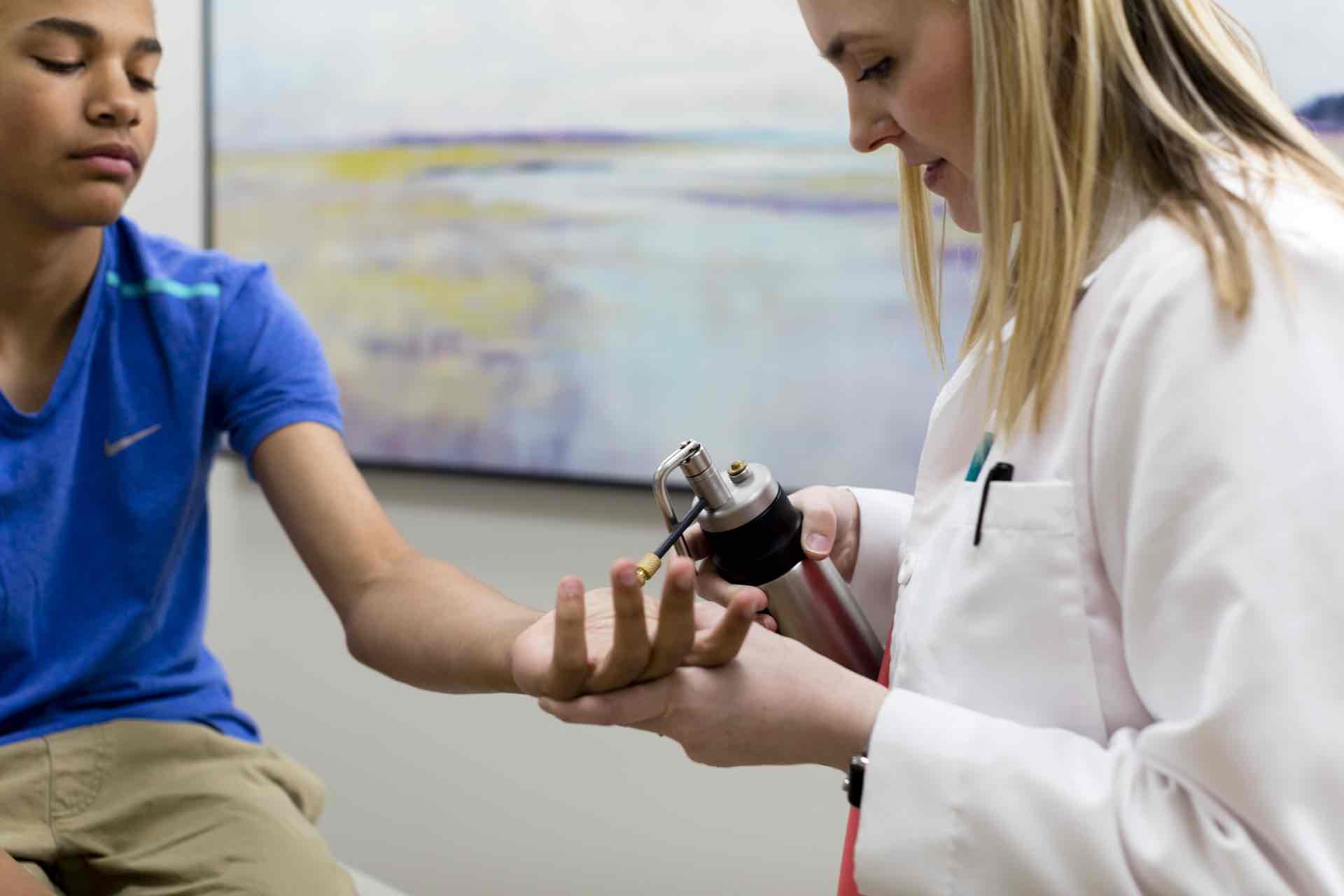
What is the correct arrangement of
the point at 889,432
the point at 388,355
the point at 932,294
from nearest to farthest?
the point at 932,294
the point at 889,432
the point at 388,355

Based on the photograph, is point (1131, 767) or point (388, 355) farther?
point (388, 355)

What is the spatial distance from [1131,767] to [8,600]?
1071mm

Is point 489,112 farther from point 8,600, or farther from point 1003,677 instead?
point 1003,677

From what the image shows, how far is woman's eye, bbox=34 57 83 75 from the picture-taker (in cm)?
129

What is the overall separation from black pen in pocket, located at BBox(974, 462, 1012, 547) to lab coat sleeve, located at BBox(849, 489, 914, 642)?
30 cm

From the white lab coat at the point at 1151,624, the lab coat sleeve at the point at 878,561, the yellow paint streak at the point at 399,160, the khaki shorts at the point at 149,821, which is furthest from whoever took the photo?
the yellow paint streak at the point at 399,160

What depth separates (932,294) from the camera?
106 centimetres

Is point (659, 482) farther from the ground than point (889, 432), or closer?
farther from the ground

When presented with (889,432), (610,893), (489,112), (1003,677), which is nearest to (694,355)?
(889,432)

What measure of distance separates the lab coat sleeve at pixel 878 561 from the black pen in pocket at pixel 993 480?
30 centimetres

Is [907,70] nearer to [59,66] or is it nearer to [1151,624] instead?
[1151,624]

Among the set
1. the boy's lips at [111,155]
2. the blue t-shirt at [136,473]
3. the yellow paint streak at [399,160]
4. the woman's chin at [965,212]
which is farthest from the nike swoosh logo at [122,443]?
the woman's chin at [965,212]

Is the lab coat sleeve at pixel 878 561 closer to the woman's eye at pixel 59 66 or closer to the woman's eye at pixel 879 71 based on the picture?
the woman's eye at pixel 879 71

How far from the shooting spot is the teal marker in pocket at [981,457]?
838 mm
